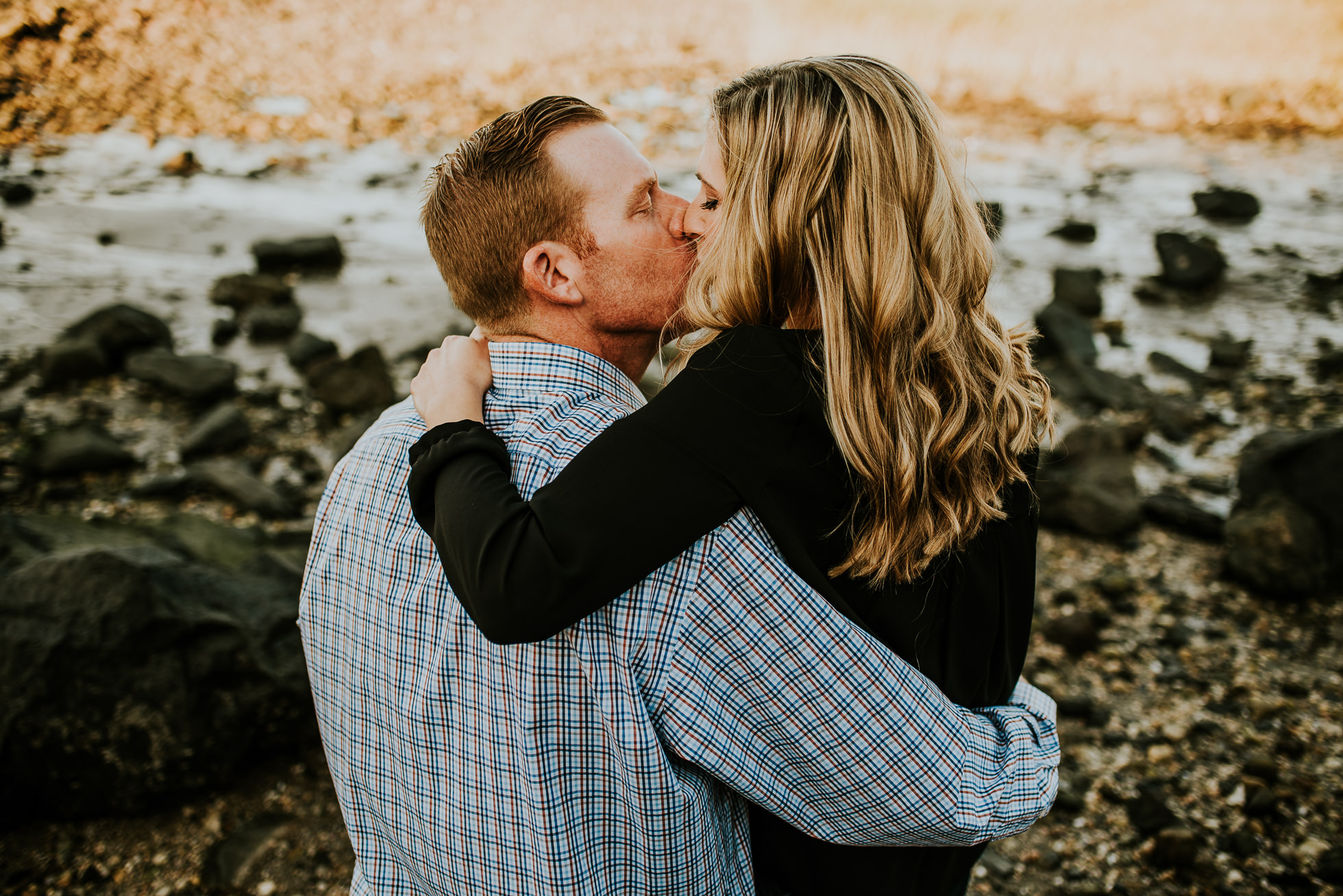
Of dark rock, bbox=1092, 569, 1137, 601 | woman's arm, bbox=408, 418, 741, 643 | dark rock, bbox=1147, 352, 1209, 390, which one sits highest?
woman's arm, bbox=408, 418, 741, 643

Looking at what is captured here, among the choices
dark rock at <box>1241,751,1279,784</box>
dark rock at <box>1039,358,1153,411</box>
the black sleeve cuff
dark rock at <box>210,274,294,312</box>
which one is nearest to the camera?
the black sleeve cuff

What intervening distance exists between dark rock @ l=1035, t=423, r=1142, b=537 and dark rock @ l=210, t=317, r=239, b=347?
20.8ft

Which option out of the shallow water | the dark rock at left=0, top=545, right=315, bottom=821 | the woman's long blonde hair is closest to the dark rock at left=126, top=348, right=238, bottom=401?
the shallow water

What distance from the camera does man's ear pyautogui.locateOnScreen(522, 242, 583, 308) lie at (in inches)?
88.0

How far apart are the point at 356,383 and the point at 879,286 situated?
5283mm

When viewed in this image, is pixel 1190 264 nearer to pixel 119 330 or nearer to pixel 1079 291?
pixel 1079 291

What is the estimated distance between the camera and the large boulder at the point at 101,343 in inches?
262

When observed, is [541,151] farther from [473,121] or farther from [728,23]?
[728,23]

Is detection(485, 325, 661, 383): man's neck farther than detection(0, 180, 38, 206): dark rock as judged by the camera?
No

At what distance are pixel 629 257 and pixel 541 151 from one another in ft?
1.08

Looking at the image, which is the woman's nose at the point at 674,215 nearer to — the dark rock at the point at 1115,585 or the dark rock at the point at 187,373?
the dark rock at the point at 1115,585

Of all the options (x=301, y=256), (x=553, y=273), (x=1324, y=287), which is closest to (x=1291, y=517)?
(x=553, y=273)

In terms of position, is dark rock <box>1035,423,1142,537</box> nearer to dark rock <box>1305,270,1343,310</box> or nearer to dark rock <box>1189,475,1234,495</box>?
dark rock <box>1189,475,1234,495</box>

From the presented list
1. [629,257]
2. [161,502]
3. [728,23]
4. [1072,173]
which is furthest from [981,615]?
[728,23]
